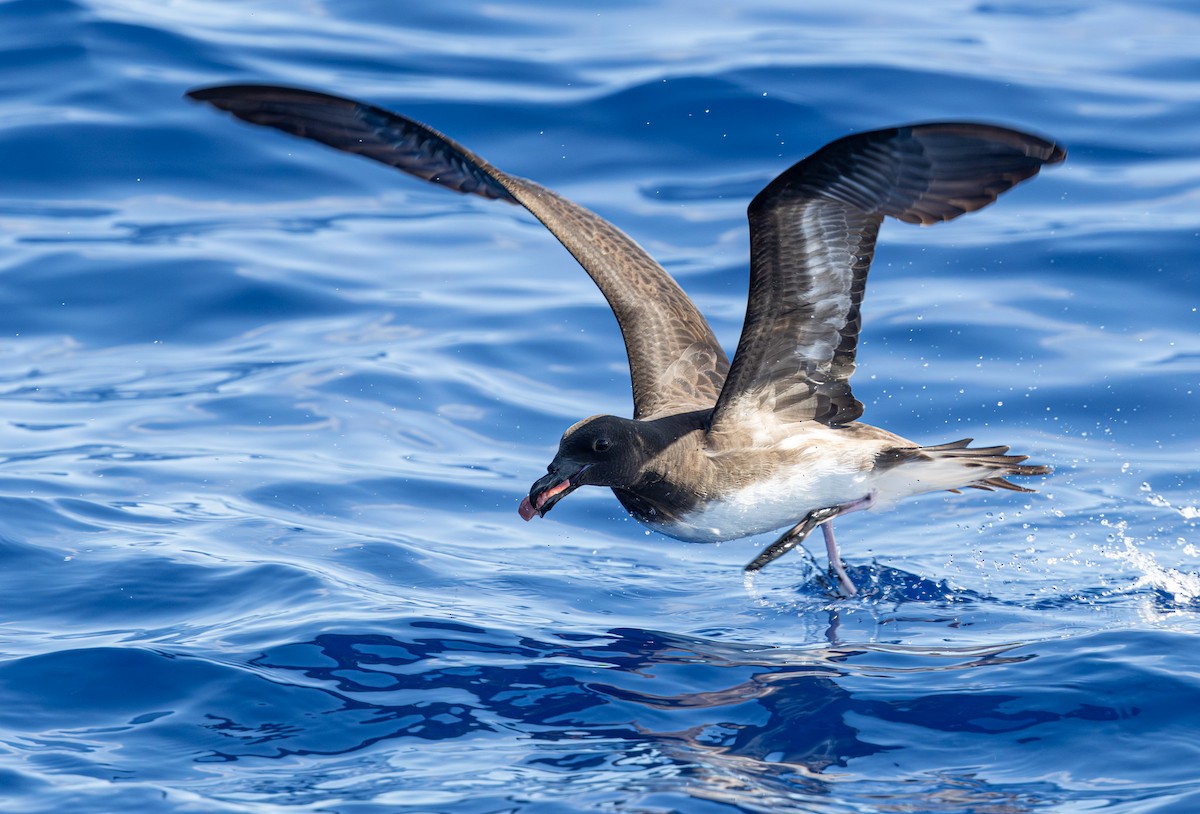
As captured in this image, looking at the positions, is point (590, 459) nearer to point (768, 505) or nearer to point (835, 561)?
point (768, 505)

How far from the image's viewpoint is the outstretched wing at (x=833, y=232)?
586 centimetres

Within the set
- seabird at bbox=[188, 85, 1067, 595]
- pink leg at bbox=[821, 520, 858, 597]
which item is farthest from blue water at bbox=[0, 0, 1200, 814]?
seabird at bbox=[188, 85, 1067, 595]

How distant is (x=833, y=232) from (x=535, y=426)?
4.05m

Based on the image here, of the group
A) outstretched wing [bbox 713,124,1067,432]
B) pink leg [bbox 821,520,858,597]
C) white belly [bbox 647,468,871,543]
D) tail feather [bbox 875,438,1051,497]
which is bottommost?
pink leg [bbox 821,520,858,597]

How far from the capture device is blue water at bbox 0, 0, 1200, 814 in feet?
19.8

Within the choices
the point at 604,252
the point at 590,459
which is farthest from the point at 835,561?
the point at 604,252

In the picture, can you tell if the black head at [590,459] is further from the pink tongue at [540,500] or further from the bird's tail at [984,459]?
the bird's tail at [984,459]

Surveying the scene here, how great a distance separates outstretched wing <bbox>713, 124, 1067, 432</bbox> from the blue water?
1.02 m

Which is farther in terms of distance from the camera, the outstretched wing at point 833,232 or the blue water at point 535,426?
the blue water at point 535,426

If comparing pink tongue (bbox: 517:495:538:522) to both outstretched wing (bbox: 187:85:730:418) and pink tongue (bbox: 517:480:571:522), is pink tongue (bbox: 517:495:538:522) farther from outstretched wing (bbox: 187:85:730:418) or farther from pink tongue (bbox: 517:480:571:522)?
outstretched wing (bbox: 187:85:730:418)

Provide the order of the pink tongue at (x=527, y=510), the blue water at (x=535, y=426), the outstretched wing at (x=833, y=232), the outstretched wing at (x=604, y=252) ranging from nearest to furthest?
the outstretched wing at (x=833, y=232)
the blue water at (x=535, y=426)
the pink tongue at (x=527, y=510)
the outstretched wing at (x=604, y=252)

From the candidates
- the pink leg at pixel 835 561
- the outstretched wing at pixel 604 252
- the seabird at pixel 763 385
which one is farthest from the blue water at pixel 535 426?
the outstretched wing at pixel 604 252

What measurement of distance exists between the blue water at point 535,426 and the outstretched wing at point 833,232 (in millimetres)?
1016

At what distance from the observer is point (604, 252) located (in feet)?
27.8
